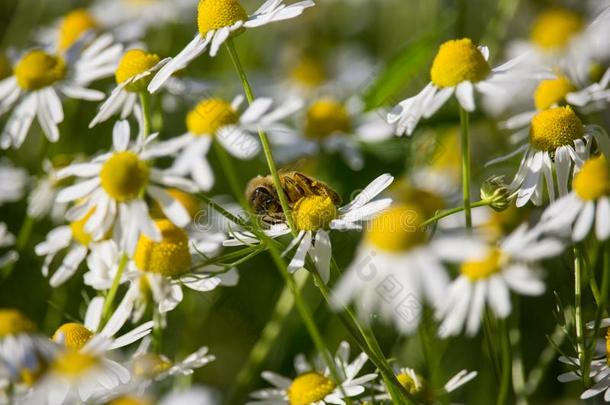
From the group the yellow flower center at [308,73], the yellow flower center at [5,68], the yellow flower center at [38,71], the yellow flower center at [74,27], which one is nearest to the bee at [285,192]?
the yellow flower center at [38,71]

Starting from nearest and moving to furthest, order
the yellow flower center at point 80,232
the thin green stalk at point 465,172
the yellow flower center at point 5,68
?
the thin green stalk at point 465,172
the yellow flower center at point 80,232
the yellow flower center at point 5,68

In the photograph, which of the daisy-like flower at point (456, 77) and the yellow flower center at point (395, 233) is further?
the daisy-like flower at point (456, 77)

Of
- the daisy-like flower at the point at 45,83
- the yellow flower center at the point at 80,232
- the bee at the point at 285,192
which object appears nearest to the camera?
the bee at the point at 285,192

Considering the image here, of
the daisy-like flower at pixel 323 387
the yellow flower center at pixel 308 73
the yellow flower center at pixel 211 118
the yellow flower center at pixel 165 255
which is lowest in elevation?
the yellow flower center at pixel 308 73

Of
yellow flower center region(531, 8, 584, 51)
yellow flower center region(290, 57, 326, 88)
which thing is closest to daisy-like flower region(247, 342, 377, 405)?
yellow flower center region(531, 8, 584, 51)

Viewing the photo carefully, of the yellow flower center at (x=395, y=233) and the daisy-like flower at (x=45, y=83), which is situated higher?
the daisy-like flower at (x=45, y=83)

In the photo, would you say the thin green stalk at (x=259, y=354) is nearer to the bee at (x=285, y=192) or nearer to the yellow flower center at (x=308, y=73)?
the bee at (x=285, y=192)
